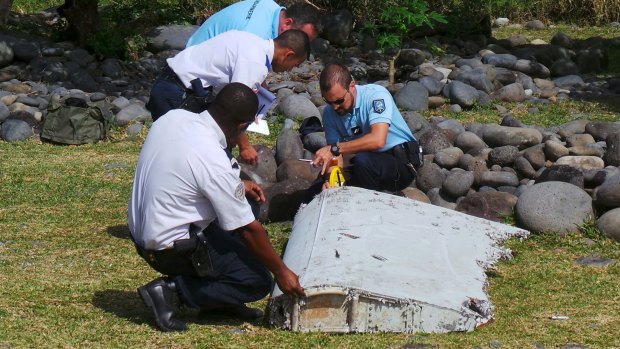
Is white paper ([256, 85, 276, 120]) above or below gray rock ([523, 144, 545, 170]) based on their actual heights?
above

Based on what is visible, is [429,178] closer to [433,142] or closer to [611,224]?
[433,142]

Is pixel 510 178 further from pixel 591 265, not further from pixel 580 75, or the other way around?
pixel 580 75

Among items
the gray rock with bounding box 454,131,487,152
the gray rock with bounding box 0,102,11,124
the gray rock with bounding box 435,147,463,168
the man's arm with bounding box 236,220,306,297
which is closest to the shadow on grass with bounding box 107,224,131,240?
the gray rock with bounding box 435,147,463,168

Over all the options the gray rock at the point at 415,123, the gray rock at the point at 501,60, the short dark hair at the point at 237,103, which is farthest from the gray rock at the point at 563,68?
the short dark hair at the point at 237,103

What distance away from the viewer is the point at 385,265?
5574 millimetres

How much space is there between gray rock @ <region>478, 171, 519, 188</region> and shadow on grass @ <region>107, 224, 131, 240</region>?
2.64 meters

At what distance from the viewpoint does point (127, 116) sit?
39.5 ft

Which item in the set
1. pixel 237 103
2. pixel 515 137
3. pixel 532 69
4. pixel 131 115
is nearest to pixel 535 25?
pixel 532 69

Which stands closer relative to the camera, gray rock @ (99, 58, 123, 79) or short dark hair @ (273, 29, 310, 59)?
short dark hair @ (273, 29, 310, 59)

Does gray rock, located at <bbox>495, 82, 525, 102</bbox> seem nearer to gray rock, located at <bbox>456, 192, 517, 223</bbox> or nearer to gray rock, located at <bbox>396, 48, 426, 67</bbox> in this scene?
gray rock, located at <bbox>396, 48, 426, 67</bbox>

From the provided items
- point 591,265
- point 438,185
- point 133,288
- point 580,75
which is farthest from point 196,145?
point 580,75

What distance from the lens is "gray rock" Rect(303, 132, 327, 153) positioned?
9.38 meters

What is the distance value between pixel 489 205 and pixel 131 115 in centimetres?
531

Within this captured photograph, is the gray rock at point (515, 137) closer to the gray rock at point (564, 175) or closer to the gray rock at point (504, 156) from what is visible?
the gray rock at point (504, 156)
